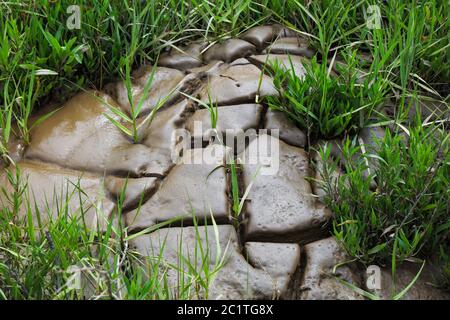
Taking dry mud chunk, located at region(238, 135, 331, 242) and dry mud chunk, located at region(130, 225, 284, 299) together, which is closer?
dry mud chunk, located at region(130, 225, 284, 299)

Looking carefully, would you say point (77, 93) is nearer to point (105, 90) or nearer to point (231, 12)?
point (105, 90)

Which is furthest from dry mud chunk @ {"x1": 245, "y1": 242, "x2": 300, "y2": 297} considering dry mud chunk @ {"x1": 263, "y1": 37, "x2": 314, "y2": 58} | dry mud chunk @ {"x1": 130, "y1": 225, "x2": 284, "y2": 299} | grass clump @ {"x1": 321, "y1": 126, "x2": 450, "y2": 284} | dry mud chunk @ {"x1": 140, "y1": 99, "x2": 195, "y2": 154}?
dry mud chunk @ {"x1": 263, "y1": 37, "x2": 314, "y2": 58}

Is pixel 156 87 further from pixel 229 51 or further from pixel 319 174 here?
pixel 319 174

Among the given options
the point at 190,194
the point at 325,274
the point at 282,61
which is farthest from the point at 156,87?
the point at 325,274

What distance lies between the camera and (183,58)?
3.59 metres

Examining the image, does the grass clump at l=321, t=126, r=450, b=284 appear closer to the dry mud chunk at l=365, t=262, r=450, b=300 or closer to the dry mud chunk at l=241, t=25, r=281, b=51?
the dry mud chunk at l=365, t=262, r=450, b=300

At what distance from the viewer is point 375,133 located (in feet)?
10.2

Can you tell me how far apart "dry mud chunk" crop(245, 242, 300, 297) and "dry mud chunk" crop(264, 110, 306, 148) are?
0.58 meters

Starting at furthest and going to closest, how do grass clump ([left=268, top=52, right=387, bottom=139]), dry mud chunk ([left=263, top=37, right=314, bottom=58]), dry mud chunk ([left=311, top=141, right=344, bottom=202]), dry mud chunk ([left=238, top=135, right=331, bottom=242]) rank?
1. dry mud chunk ([left=263, top=37, right=314, bottom=58])
2. grass clump ([left=268, top=52, right=387, bottom=139])
3. dry mud chunk ([left=311, top=141, right=344, bottom=202])
4. dry mud chunk ([left=238, top=135, right=331, bottom=242])

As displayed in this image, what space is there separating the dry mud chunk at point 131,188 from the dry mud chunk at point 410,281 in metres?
0.97

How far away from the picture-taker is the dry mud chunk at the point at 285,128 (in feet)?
10.2

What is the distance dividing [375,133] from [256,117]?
1.80ft

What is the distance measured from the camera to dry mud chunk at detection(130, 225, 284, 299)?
252 centimetres

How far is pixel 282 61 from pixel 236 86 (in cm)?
26
